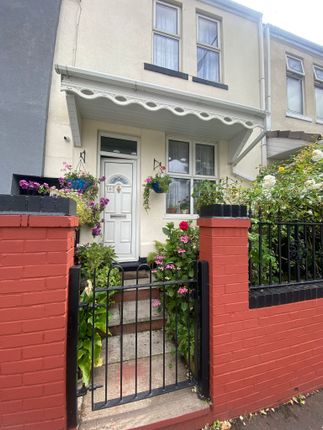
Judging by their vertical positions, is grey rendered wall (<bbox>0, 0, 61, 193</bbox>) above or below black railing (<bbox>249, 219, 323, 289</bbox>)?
above

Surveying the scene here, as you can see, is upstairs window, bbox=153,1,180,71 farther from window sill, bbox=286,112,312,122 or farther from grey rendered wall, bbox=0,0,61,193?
window sill, bbox=286,112,312,122

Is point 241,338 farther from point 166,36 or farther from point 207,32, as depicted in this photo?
point 207,32

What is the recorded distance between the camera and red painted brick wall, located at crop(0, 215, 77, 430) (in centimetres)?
144

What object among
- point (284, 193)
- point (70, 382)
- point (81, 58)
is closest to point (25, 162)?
point (81, 58)

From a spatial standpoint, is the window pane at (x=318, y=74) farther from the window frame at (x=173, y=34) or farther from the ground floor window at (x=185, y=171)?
the ground floor window at (x=185, y=171)

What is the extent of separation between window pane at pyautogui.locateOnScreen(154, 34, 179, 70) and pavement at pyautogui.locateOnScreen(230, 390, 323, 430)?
5.92 meters

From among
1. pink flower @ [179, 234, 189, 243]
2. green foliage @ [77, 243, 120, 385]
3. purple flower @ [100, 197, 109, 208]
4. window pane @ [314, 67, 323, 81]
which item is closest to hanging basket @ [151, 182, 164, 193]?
purple flower @ [100, 197, 109, 208]

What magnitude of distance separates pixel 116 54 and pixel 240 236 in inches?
178

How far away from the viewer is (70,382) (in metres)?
1.58

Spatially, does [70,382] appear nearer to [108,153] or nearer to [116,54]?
[108,153]

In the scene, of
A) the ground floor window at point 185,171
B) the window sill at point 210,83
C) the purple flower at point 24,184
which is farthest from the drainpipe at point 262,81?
the purple flower at point 24,184

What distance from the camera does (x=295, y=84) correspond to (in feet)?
22.0

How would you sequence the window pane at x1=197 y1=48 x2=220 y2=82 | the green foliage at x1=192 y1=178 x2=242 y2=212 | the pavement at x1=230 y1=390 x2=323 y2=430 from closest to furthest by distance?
the pavement at x1=230 y1=390 x2=323 y2=430, the green foliage at x1=192 y1=178 x2=242 y2=212, the window pane at x1=197 y1=48 x2=220 y2=82

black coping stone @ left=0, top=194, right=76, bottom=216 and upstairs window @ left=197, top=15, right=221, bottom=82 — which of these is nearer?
black coping stone @ left=0, top=194, right=76, bottom=216
